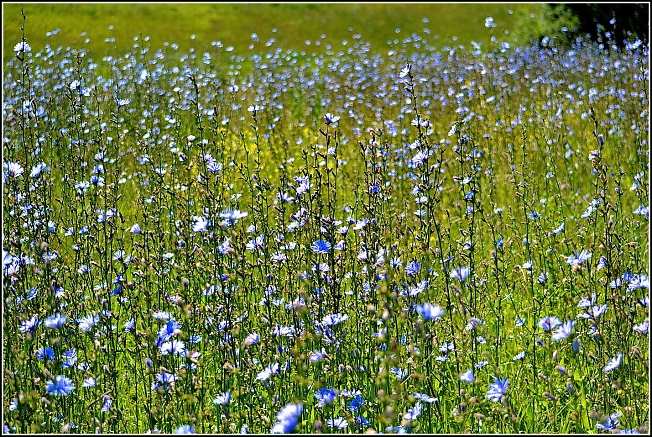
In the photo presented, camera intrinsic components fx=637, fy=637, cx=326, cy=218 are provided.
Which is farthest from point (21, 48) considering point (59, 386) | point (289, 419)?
point (289, 419)

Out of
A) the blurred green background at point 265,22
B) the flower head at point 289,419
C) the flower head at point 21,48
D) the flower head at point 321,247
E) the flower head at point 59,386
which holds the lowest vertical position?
the flower head at point 289,419

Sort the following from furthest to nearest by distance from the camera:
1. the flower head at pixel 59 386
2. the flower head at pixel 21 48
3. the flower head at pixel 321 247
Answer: the flower head at pixel 21 48 < the flower head at pixel 321 247 < the flower head at pixel 59 386

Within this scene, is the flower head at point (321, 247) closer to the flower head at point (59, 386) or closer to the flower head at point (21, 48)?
the flower head at point (59, 386)

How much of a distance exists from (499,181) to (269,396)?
332 centimetres

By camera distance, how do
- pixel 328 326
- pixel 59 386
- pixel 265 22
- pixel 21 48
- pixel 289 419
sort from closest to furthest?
1. pixel 289 419
2. pixel 59 386
3. pixel 328 326
4. pixel 21 48
5. pixel 265 22

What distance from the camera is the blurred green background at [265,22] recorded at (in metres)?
19.0

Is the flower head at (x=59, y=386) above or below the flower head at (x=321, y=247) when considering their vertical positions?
below

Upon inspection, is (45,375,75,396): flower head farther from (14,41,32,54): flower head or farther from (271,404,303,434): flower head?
(14,41,32,54): flower head

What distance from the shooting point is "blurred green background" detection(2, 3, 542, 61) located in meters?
19.0

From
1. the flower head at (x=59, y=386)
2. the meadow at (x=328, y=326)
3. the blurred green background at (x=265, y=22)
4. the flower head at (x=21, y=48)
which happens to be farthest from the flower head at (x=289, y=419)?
the blurred green background at (x=265, y=22)

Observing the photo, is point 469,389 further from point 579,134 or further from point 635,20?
point 635,20

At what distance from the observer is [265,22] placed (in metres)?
23.5

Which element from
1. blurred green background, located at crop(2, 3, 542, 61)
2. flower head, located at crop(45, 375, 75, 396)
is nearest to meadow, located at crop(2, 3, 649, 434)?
flower head, located at crop(45, 375, 75, 396)

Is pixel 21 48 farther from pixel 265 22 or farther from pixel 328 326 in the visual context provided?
pixel 265 22
